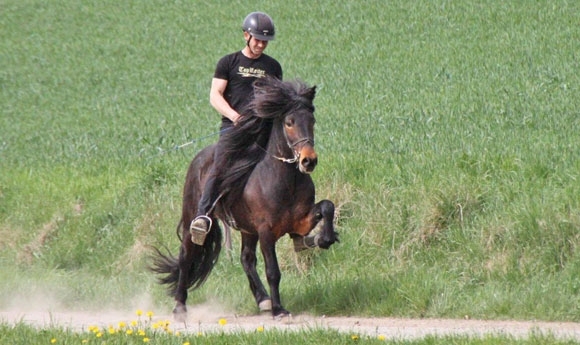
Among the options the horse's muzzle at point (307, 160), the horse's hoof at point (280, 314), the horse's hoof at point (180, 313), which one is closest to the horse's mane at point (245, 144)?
the horse's muzzle at point (307, 160)

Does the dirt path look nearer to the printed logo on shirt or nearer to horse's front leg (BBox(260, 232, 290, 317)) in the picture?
horse's front leg (BBox(260, 232, 290, 317))

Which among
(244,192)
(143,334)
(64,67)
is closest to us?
(143,334)

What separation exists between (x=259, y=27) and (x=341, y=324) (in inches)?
117

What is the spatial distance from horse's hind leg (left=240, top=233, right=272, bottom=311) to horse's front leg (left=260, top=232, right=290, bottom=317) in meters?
0.49

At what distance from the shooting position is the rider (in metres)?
10.5

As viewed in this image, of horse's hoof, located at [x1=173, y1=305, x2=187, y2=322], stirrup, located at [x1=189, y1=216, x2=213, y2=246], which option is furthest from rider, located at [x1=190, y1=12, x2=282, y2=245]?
horse's hoof, located at [x1=173, y1=305, x2=187, y2=322]

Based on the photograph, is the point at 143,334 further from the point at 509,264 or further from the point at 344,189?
the point at 344,189

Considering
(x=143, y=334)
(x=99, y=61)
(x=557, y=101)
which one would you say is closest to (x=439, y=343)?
(x=143, y=334)

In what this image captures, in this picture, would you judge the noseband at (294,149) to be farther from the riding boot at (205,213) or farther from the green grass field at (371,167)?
the green grass field at (371,167)

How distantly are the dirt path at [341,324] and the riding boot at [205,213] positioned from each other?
2.91ft

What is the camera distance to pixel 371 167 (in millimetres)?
13484

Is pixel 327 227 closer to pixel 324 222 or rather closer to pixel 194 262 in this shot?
pixel 324 222

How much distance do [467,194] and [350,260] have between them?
61.0 inches

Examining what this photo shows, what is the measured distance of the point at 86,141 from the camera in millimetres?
19969
